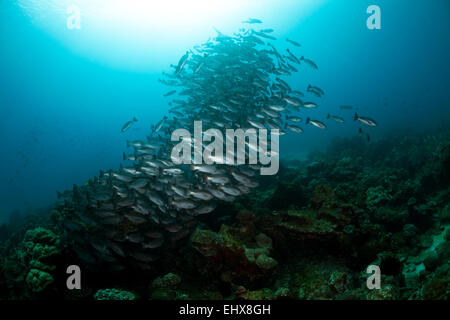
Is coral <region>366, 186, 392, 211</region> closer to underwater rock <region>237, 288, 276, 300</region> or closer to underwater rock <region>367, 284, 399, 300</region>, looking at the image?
underwater rock <region>367, 284, 399, 300</region>

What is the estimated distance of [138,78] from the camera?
91.7m

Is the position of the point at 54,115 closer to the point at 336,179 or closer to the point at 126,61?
the point at 126,61

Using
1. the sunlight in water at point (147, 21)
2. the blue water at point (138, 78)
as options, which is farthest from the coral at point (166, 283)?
the sunlight in water at point (147, 21)

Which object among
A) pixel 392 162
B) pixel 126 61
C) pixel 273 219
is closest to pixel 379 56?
pixel 126 61

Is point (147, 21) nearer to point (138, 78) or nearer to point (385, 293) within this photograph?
point (138, 78)

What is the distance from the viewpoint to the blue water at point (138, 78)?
169ft

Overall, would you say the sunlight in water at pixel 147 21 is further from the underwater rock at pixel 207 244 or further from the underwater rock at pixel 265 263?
the underwater rock at pixel 265 263

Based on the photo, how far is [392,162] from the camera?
46.2 ft

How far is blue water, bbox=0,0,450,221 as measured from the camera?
51469 mm

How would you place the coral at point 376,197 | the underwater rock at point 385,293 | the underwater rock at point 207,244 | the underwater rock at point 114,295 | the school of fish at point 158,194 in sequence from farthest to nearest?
the coral at point 376,197, the school of fish at point 158,194, the underwater rock at point 207,244, the underwater rock at point 114,295, the underwater rock at point 385,293

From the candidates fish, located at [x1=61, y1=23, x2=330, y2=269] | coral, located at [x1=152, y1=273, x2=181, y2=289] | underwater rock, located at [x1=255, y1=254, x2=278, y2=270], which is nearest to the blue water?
fish, located at [x1=61, y1=23, x2=330, y2=269]

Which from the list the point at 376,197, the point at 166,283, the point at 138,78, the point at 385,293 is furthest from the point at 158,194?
the point at 138,78

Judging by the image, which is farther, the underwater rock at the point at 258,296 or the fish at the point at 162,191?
the fish at the point at 162,191
